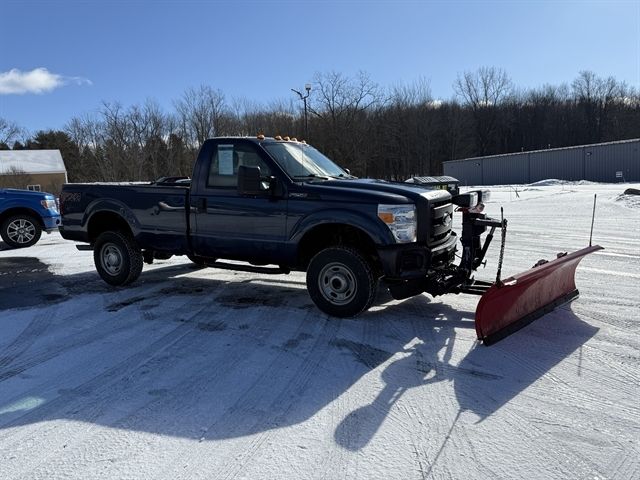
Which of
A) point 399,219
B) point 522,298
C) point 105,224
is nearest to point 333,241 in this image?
point 399,219

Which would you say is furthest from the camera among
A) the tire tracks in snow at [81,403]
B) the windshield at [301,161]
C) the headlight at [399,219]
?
the windshield at [301,161]

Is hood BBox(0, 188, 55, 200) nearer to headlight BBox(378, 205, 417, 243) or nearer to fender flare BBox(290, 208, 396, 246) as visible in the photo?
fender flare BBox(290, 208, 396, 246)

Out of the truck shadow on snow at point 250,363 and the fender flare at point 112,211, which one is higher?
the fender flare at point 112,211

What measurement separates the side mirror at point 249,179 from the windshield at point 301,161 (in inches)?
17.3

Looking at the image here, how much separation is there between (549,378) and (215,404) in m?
2.57

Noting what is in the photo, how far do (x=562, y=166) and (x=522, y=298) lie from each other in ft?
164

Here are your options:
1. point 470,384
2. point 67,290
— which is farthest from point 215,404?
point 67,290

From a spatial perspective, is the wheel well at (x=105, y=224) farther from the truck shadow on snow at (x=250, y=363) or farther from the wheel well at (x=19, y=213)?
the wheel well at (x=19, y=213)

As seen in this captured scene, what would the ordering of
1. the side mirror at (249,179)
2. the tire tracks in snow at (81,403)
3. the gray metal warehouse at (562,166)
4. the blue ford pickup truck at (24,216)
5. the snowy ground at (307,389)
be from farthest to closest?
the gray metal warehouse at (562,166)
the blue ford pickup truck at (24,216)
the side mirror at (249,179)
the tire tracks in snow at (81,403)
the snowy ground at (307,389)

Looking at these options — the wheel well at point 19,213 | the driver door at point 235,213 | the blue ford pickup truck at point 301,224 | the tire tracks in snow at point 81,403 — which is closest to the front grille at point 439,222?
the blue ford pickup truck at point 301,224

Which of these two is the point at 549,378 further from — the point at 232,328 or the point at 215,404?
the point at 232,328

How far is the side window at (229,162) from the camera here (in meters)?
5.96

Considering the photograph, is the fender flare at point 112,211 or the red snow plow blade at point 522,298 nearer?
the red snow plow blade at point 522,298

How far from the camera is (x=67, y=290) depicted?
A: 716 cm
